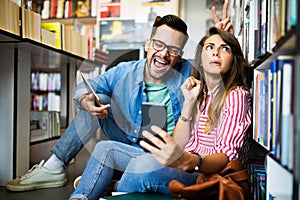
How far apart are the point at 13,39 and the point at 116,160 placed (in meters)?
0.84

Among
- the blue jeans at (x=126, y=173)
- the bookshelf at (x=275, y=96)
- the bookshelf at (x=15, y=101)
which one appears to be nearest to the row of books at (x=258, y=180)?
the bookshelf at (x=275, y=96)

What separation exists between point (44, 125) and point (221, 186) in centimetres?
168

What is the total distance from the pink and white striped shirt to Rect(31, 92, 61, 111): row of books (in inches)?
116

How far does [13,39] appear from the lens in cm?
176

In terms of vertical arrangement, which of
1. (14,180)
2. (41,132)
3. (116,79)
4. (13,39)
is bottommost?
(14,180)

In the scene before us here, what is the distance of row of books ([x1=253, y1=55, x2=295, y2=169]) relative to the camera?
0.77 meters

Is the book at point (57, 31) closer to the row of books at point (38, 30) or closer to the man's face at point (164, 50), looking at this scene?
the row of books at point (38, 30)

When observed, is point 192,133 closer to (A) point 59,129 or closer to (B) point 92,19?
(A) point 59,129

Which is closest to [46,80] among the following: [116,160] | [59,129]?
[59,129]

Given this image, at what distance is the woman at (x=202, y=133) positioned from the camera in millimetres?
1161

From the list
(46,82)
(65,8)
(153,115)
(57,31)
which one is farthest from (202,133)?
(65,8)

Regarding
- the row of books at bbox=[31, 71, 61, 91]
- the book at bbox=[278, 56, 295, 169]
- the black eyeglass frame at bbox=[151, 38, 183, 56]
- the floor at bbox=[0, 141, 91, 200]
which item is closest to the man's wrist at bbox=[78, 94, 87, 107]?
the floor at bbox=[0, 141, 91, 200]

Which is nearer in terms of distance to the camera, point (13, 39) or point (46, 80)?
point (13, 39)

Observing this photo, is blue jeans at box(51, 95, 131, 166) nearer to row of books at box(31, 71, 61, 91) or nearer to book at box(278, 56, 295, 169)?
book at box(278, 56, 295, 169)
